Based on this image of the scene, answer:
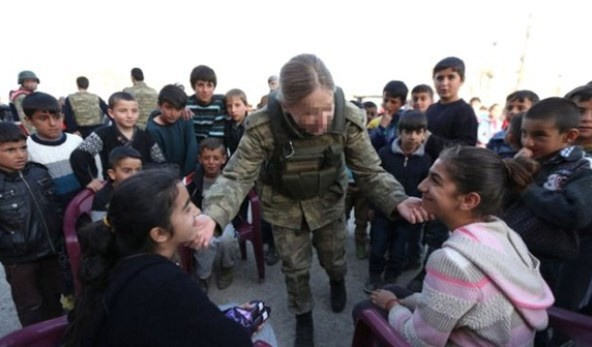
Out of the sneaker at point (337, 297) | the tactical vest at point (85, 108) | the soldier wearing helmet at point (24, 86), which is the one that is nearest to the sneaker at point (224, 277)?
the sneaker at point (337, 297)

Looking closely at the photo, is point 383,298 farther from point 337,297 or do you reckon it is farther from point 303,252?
point 337,297

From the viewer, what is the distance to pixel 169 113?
10.5 ft

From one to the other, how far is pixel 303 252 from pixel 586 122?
5.89 ft

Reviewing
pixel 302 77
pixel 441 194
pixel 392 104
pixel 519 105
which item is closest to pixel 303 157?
pixel 302 77

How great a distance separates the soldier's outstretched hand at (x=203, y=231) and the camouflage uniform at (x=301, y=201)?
0.05 m

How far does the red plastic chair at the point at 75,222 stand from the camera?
7.34 ft

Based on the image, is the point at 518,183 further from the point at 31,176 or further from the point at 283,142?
the point at 31,176

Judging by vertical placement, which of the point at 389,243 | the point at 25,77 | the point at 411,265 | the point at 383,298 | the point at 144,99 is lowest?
the point at 411,265

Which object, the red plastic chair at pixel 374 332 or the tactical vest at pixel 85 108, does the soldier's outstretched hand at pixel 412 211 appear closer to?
the red plastic chair at pixel 374 332

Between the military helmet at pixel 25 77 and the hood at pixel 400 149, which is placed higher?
the military helmet at pixel 25 77

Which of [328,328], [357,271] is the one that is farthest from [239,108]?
[328,328]

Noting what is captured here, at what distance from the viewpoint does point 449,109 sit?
3072 mm

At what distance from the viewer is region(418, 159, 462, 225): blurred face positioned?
137cm

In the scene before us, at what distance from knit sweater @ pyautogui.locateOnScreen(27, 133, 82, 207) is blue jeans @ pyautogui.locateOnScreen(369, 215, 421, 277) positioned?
94.5 inches
